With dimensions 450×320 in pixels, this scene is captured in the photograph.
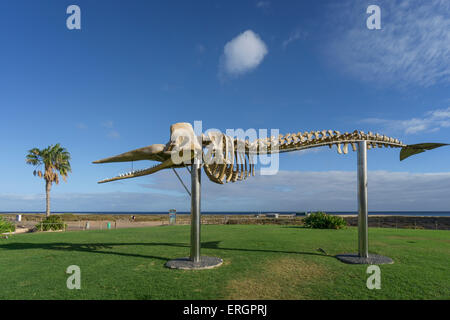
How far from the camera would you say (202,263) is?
782cm

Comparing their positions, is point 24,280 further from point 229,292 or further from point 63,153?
point 63,153

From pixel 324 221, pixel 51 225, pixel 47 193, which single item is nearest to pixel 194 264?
pixel 324 221

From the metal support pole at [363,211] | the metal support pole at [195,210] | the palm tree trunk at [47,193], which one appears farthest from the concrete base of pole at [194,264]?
the palm tree trunk at [47,193]

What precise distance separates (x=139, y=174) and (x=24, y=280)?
14.0 feet

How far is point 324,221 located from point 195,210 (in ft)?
49.1

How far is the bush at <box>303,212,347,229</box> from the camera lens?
19.3m

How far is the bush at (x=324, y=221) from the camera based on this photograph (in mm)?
19312

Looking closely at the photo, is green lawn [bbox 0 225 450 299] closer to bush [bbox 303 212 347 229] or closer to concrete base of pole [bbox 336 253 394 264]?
concrete base of pole [bbox 336 253 394 264]

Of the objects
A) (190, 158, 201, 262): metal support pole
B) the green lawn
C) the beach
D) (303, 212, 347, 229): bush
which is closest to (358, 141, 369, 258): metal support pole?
the green lawn

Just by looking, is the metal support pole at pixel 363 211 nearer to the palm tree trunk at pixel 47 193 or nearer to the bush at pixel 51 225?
the bush at pixel 51 225

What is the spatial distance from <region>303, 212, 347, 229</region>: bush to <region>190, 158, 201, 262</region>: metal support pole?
14.5 metres

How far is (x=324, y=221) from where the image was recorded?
19688 millimetres

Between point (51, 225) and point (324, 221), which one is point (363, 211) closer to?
point (324, 221)
